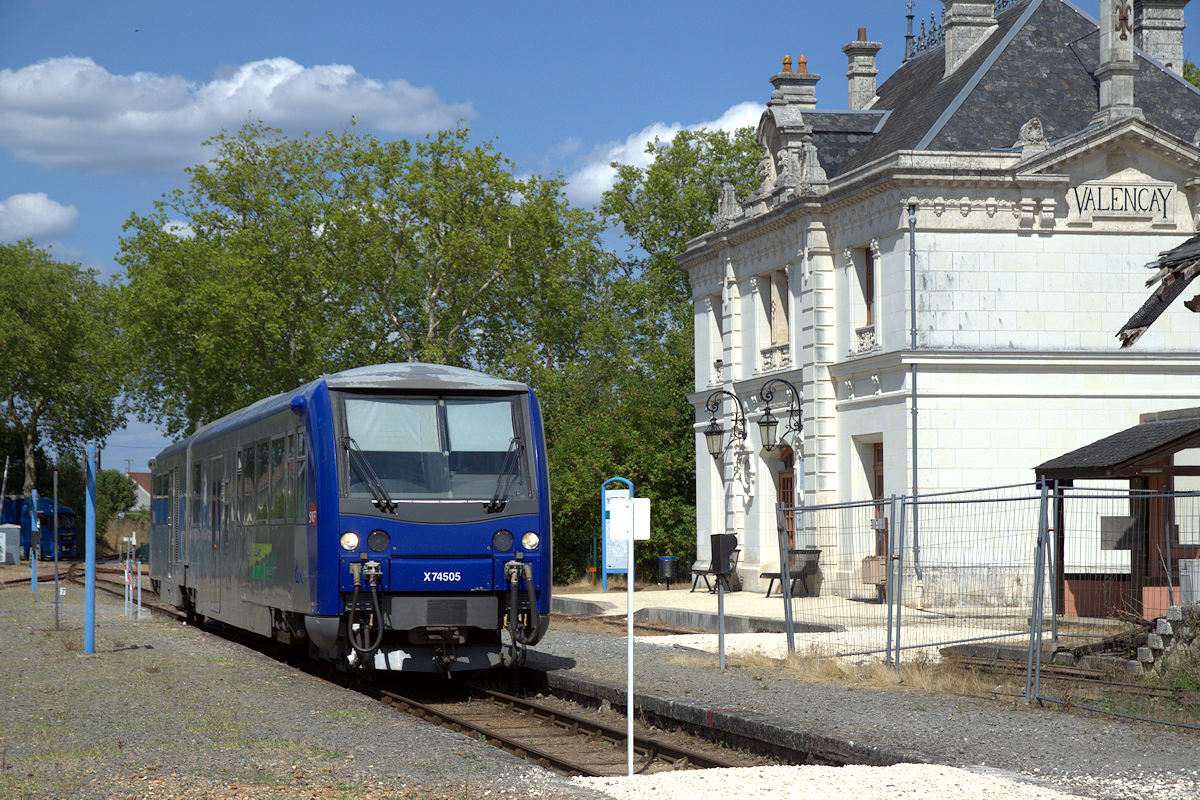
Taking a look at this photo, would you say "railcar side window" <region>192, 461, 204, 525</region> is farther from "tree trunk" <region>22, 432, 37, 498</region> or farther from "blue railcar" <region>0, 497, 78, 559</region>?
"tree trunk" <region>22, 432, 37, 498</region>

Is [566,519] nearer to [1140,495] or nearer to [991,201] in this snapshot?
[991,201]

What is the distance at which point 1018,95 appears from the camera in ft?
98.4

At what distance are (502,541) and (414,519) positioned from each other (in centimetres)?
93

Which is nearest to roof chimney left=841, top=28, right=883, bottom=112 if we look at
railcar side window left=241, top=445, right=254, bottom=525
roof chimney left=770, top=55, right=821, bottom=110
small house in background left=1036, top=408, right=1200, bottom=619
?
roof chimney left=770, top=55, right=821, bottom=110

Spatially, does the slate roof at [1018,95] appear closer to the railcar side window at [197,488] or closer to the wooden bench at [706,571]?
the wooden bench at [706,571]

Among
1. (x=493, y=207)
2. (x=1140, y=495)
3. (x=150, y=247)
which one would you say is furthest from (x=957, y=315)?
(x=150, y=247)

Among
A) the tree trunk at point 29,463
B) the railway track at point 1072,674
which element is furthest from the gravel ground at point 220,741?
the tree trunk at point 29,463

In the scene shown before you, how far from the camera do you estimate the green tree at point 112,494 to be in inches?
3546

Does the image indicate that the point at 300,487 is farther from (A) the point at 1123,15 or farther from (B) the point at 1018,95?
(A) the point at 1123,15

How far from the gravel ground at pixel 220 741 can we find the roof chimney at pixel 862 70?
24.7 m

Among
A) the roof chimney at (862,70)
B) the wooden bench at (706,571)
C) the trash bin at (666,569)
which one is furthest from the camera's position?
the roof chimney at (862,70)

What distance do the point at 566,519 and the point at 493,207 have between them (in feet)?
49.1

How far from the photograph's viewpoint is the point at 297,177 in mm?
57094

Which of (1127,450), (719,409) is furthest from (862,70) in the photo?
(1127,450)
